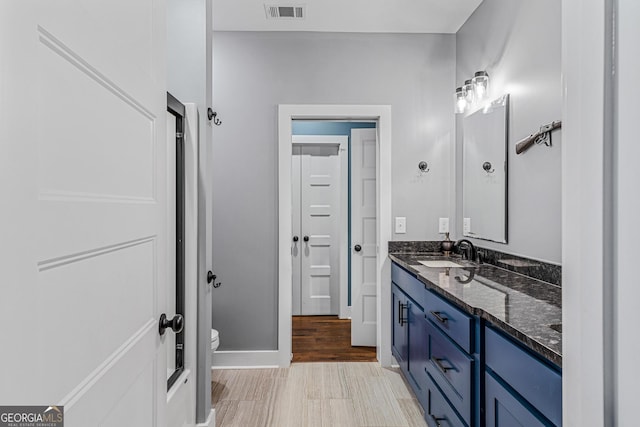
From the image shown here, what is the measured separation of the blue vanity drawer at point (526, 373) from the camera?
1.07 meters

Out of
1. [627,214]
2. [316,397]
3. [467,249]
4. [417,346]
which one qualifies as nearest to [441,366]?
[417,346]

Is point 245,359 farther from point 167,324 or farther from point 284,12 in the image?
point 284,12

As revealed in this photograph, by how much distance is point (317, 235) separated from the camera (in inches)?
193

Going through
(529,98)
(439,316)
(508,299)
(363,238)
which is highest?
(529,98)

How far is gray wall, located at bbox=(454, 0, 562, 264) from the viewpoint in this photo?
1984 mm

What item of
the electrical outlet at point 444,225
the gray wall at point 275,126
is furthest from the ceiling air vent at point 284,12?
the electrical outlet at point 444,225

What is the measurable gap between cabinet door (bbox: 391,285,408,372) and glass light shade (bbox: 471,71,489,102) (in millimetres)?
1455

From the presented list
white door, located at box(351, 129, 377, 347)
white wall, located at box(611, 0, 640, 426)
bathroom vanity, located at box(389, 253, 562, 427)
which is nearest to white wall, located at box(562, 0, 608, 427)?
white wall, located at box(611, 0, 640, 426)

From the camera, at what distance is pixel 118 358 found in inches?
35.3

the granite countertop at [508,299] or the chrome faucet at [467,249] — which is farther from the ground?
the chrome faucet at [467,249]

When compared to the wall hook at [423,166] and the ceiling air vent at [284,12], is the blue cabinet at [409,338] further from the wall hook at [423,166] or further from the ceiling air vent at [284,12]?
the ceiling air vent at [284,12]

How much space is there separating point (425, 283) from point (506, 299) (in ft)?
1.91

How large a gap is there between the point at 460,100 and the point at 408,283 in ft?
4.48

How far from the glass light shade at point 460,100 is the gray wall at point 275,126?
30 centimetres
